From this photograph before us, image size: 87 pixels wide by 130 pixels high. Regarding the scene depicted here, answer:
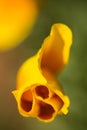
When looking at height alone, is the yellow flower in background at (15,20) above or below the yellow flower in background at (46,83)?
above

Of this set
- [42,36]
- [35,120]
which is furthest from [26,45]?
[35,120]

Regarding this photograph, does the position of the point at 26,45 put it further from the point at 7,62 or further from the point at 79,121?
the point at 79,121

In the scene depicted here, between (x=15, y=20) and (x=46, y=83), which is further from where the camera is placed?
(x=15, y=20)

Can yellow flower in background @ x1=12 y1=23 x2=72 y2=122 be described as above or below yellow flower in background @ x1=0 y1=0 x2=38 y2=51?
below

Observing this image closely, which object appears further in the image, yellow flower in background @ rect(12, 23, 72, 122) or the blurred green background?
the blurred green background
